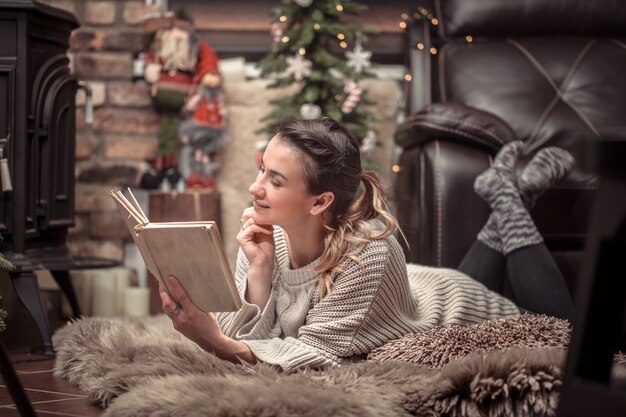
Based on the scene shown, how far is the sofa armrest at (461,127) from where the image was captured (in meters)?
2.92

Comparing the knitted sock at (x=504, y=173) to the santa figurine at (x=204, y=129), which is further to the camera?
the santa figurine at (x=204, y=129)

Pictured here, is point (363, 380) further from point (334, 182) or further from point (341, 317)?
point (334, 182)

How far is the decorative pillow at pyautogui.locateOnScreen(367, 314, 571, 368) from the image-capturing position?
6.73 ft

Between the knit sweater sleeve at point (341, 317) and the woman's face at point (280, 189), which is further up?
the woman's face at point (280, 189)

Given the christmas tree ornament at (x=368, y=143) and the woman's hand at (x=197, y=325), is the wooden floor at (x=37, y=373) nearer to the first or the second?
the woman's hand at (x=197, y=325)

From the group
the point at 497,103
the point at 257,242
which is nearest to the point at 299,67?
the point at 497,103

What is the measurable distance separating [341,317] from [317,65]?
6.14ft

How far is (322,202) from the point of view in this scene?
2.08 m

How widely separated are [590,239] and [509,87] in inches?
81.8

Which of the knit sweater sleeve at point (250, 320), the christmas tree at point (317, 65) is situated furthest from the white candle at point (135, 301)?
the knit sweater sleeve at point (250, 320)

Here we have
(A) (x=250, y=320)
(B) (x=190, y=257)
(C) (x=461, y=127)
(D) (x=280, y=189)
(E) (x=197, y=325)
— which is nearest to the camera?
(B) (x=190, y=257)

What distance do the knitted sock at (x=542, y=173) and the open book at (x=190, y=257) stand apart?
3.98 ft

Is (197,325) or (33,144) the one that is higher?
(33,144)

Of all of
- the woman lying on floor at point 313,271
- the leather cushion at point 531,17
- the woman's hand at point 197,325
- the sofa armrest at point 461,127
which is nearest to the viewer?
the woman's hand at point 197,325
